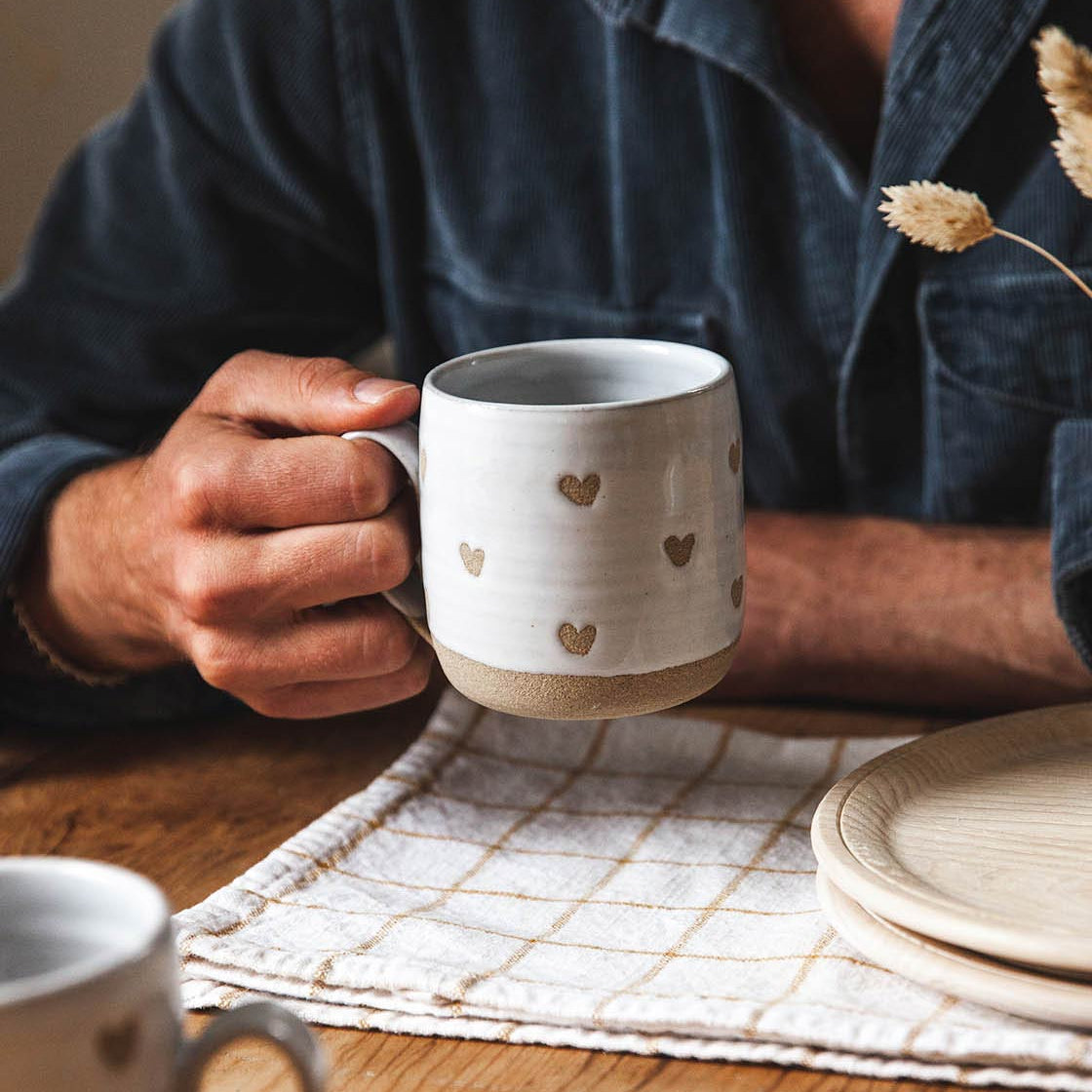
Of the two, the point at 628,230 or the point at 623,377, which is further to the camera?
the point at 628,230

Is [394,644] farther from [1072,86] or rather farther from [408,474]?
[1072,86]

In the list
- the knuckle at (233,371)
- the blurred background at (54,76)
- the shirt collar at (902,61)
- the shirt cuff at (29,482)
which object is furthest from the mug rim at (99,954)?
the blurred background at (54,76)

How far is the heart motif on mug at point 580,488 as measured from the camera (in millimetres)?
532

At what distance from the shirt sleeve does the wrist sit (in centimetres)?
23

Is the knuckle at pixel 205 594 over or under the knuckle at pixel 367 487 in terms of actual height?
under

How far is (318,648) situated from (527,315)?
0.49 m

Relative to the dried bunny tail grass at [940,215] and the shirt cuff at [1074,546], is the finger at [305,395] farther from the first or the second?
the shirt cuff at [1074,546]

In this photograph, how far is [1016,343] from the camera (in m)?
0.97

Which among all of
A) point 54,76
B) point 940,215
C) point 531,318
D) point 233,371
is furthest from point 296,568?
point 54,76

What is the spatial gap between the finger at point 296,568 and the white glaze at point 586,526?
0.05 metres

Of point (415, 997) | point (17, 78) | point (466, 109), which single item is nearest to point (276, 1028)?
point (415, 997)

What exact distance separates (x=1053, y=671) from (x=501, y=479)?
459 mm

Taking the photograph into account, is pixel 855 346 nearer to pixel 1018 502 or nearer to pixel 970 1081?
pixel 1018 502

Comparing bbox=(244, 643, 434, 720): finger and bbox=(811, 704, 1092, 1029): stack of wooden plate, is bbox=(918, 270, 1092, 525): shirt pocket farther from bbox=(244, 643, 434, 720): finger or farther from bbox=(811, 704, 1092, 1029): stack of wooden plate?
bbox=(244, 643, 434, 720): finger
